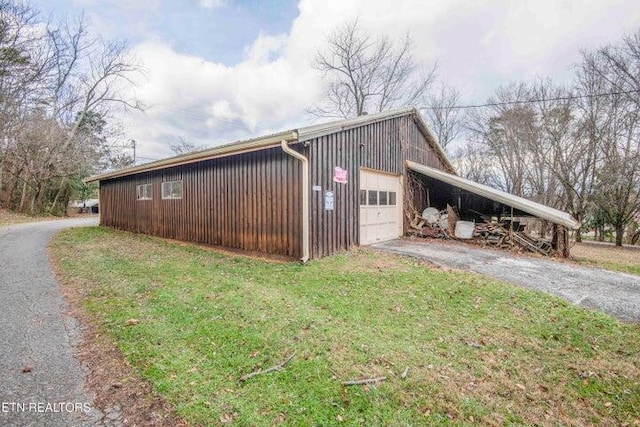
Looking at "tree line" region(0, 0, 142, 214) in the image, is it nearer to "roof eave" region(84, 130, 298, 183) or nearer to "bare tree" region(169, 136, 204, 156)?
"bare tree" region(169, 136, 204, 156)

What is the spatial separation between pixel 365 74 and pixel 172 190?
669 inches

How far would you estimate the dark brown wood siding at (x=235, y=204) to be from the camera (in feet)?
24.2

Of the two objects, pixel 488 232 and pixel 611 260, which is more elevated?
pixel 488 232

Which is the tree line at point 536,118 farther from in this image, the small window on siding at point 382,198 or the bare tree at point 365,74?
the small window on siding at point 382,198

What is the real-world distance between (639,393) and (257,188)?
727 cm

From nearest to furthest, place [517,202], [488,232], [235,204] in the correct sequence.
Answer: [235,204] → [517,202] → [488,232]

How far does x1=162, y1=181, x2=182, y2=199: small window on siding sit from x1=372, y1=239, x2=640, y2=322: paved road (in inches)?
276

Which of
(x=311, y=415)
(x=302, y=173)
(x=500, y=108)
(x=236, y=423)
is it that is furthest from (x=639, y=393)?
(x=500, y=108)

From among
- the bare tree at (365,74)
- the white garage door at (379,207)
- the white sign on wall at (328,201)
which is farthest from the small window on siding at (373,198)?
the bare tree at (365,74)

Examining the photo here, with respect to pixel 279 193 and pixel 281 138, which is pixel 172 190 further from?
pixel 281 138

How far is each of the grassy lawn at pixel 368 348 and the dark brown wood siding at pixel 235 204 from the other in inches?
73.3

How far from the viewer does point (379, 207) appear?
32.3 feet

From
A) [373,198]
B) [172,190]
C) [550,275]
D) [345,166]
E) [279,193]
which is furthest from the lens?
[172,190]

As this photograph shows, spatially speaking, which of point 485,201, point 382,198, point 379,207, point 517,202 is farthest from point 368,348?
point 485,201
